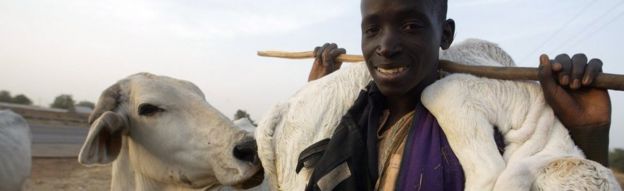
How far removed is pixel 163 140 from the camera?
319 centimetres

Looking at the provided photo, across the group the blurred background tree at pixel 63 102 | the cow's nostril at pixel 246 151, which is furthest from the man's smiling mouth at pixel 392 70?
the blurred background tree at pixel 63 102

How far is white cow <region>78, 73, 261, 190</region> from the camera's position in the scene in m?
3.00

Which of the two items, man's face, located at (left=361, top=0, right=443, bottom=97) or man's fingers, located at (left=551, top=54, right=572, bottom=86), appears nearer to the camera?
man's fingers, located at (left=551, top=54, right=572, bottom=86)

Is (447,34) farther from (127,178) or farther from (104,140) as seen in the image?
(127,178)

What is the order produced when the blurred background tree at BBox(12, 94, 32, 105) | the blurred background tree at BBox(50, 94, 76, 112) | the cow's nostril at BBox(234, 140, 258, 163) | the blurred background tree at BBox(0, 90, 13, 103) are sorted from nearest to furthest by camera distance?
1. the cow's nostril at BBox(234, 140, 258, 163)
2. the blurred background tree at BBox(0, 90, 13, 103)
3. the blurred background tree at BBox(12, 94, 32, 105)
4. the blurred background tree at BBox(50, 94, 76, 112)

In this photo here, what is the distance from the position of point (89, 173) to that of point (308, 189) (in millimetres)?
14092

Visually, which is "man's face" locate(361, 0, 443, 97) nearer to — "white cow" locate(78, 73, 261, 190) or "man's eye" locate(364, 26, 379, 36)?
"man's eye" locate(364, 26, 379, 36)

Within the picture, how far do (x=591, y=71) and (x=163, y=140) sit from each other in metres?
2.63

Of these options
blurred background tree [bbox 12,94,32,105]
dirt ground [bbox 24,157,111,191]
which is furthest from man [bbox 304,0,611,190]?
blurred background tree [bbox 12,94,32,105]

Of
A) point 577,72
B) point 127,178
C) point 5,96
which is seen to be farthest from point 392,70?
point 5,96

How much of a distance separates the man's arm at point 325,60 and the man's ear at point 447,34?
2.19ft

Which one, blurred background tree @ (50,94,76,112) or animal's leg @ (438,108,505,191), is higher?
animal's leg @ (438,108,505,191)

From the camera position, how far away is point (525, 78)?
4.40ft

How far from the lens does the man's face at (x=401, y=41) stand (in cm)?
135
